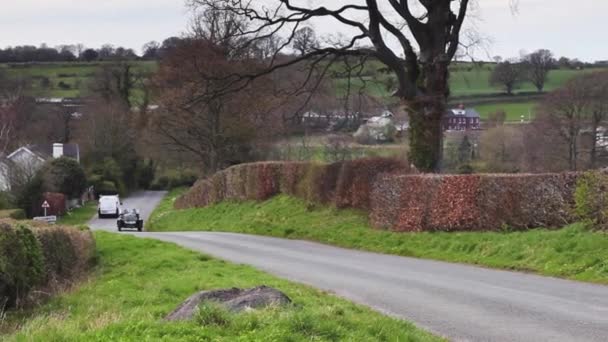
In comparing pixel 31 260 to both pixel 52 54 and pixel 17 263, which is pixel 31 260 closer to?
pixel 17 263

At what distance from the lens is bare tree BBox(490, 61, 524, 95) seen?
237 ft

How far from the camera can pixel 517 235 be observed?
65.1ft

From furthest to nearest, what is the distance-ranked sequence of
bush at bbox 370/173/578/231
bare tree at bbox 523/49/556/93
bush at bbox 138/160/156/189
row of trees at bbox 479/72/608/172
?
bush at bbox 138/160/156/189 < bare tree at bbox 523/49/556/93 < row of trees at bbox 479/72/608/172 < bush at bbox 370/173/578/231

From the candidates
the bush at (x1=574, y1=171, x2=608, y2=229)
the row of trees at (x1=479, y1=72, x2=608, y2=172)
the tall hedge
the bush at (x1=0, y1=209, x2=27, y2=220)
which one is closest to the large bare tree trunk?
the tall hedge

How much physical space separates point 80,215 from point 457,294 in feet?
184

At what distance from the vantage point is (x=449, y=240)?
856 inches

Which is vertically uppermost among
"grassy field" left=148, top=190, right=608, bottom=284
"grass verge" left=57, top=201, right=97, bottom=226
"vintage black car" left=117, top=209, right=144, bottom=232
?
"grassy field" left=148, top=190, right=608, bottom=284

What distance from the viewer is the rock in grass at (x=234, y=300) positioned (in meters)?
8.98

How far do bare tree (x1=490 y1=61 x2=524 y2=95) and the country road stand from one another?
51820 mm

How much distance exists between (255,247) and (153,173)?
71264 mm

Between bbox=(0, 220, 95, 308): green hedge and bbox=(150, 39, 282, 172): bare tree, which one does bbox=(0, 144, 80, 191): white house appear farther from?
bbox=(0, 220, 95, 308): green hedge

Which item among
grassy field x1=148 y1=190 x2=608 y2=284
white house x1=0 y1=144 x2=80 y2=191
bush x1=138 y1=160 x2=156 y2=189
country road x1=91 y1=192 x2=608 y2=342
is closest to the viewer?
country road x1=91 y1=192 x2=608 y2=342

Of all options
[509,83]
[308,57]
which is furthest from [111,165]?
[308,57]

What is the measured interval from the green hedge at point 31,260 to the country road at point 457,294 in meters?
4.33
